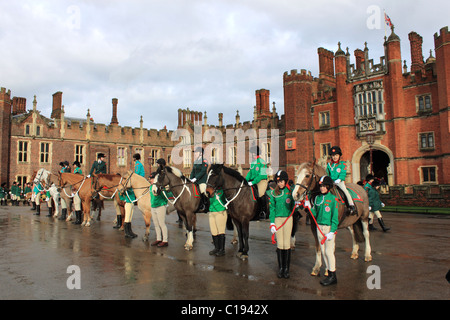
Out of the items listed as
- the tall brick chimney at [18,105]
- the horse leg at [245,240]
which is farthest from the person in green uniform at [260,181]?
the tall brick chimney at [18,105]

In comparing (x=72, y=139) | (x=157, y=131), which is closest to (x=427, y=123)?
(x=157, y=131)

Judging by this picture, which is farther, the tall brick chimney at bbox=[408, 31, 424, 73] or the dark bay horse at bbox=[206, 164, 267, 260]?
the tall brick chimney at bbox=[408, 31, 424, 73]

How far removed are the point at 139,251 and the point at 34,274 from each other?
8.80 ft

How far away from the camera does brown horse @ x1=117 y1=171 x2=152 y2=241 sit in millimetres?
11039

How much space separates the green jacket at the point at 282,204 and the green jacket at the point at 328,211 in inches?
20.9

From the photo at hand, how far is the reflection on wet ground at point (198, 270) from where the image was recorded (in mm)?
5246

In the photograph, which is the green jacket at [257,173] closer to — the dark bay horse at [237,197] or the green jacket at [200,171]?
the dark bay horse at [237,197]

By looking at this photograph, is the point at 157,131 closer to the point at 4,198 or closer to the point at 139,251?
the point at 4,198

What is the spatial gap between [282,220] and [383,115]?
2785 cm

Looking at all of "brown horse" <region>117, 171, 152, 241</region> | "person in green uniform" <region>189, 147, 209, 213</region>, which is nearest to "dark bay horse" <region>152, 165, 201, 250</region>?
"person in green uniform" <region>189, 147, 209, 213</region>

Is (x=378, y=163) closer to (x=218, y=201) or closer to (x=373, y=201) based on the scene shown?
(x=373, y=201)

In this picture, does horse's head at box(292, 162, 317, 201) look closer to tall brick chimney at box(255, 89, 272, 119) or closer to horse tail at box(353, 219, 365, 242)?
horse tail at box(353, 219, 365, 242)

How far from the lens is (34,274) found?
250 inches

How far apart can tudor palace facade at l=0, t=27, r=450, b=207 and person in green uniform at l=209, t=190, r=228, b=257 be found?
20.1m
